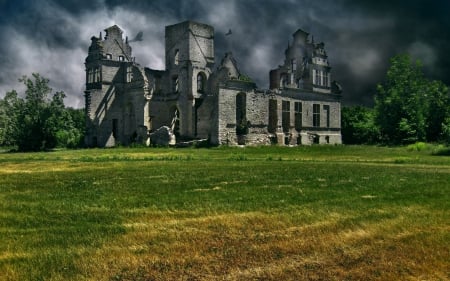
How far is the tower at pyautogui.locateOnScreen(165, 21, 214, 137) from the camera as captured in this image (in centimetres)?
5138

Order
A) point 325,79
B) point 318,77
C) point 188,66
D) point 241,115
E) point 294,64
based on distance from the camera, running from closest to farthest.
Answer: point 241,115 < point 188,66 < point 294,64 < point 318,77 < point 325,79

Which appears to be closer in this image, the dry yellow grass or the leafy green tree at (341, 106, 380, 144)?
the dry yellow grass

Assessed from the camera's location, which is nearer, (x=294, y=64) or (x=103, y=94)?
(x=103, y=94)

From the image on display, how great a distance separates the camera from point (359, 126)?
69375 mm

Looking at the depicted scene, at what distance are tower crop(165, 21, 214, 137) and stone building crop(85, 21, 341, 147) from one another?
0.35 ft

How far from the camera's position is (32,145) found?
5072 centimetres

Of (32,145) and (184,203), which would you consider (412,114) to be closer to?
(32,145)

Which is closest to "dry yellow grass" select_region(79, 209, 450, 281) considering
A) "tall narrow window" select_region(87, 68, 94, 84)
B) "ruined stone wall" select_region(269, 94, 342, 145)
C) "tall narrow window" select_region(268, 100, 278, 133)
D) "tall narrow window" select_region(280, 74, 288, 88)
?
"ruined stone wall" select_region(269, 94, 342, 145)

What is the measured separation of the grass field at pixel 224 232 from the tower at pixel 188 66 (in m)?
38.5

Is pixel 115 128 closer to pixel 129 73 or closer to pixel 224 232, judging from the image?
pixel 129 73

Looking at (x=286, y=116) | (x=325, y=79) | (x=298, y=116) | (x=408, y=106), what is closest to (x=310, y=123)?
(x=298, y=116)

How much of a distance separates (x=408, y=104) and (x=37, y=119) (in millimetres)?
42081

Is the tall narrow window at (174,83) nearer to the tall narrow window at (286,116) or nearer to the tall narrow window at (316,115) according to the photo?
the tall narrow window at (286,116)

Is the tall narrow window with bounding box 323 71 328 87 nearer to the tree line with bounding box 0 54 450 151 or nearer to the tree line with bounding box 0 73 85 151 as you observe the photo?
the tree line with bounding box 0 54 450 151
